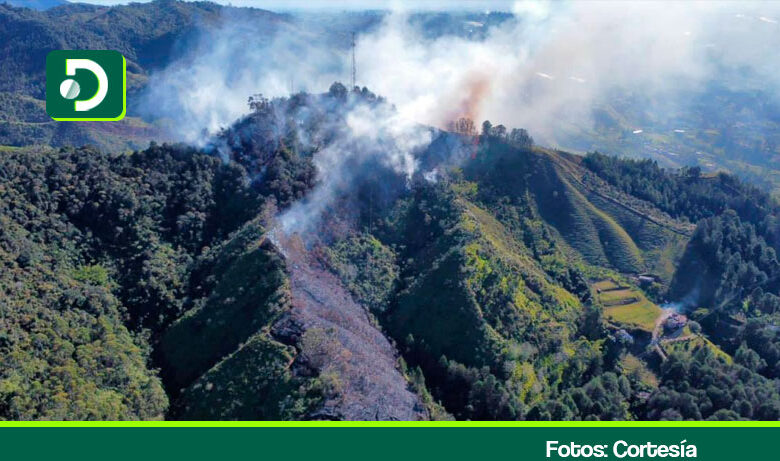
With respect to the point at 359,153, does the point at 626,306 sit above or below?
below

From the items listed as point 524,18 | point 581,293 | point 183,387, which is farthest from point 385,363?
point 524,18

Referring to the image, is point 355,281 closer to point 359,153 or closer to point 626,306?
point 359,153

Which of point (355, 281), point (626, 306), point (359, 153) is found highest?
point (359, 153)

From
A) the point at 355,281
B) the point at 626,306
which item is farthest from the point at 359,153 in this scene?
the point at 626,306

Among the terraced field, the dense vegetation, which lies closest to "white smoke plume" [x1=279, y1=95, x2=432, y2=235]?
the dense vegetation

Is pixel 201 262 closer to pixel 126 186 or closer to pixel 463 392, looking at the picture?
pixel 126 186

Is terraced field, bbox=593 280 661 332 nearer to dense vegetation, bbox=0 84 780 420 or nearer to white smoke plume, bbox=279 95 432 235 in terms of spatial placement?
dense vegetation, bbox=0 84 780 420

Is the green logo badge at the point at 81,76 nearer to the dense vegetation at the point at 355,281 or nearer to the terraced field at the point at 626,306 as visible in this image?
the dense vegetation at the point at 355,281

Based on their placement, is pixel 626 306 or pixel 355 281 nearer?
pixel 355 281

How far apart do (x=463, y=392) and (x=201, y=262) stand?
101 ft

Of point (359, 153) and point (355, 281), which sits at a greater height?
point (359, 153)

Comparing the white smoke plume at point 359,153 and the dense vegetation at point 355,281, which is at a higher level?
the white smoke plume at point 359,153

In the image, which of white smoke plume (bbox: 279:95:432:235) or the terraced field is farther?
white smoke plume (bbox: 279:95:432:235)

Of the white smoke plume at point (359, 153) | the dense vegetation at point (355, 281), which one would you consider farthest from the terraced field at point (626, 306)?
the white smoke plume at point (359, 153)
